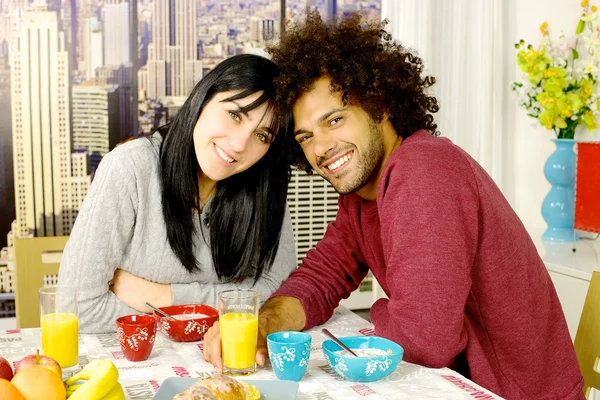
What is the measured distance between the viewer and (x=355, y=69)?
1683mm

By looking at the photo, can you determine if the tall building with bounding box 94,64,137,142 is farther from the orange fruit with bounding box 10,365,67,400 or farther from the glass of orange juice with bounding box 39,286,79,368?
the orange fruit with bounding box 10,365,67,400

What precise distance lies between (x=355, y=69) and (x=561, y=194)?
1513mm

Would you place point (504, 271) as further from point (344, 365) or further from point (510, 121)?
point (510, 121)

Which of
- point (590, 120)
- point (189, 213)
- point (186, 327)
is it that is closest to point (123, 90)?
point (189, 213)

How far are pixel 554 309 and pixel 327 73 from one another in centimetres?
76

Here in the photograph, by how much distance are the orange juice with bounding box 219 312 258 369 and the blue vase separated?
194cm

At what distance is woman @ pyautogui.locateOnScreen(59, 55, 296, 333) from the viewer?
1.59m

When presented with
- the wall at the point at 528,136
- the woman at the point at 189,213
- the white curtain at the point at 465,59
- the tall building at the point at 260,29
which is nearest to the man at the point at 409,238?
the woman at the point at 189,213

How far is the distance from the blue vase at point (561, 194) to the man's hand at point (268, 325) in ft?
5.39

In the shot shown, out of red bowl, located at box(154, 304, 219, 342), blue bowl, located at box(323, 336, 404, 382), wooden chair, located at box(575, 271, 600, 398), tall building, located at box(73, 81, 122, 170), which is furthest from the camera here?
tall building, located at box(73, 81, 122, 170)

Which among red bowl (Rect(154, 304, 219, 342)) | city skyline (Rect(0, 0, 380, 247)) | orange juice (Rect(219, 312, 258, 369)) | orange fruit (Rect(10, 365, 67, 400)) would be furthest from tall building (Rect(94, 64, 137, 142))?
orange fruit (Rect(10, 365, 67, 400))

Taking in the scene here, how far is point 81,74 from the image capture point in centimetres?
375

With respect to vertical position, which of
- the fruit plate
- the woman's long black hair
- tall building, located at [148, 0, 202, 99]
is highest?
tall building, located at [148, 0, 202, 99]

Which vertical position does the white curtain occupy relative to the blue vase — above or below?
above
